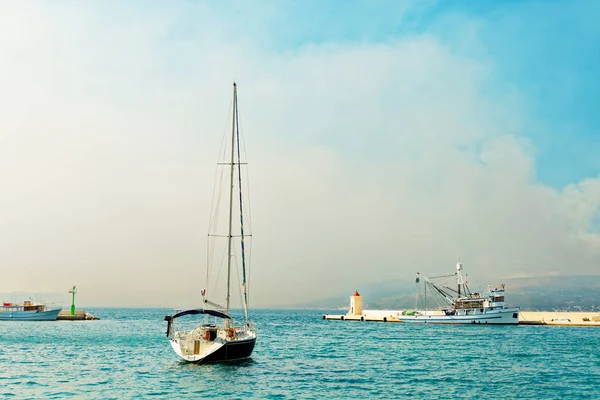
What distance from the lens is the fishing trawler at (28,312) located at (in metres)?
127

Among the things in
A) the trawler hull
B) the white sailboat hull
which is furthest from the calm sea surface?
the trawler hull

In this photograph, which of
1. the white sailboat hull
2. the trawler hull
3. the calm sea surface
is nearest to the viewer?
the calm sea surface

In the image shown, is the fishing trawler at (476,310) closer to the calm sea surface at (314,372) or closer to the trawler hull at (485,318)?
the trawler hull at (485,318)

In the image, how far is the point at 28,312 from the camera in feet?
417

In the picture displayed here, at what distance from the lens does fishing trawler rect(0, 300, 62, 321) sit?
127 meters

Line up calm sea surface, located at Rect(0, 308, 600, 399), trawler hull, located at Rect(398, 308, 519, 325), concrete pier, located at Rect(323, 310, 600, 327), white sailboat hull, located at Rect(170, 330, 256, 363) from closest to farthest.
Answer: calm sea surface, located at Rect(0, 308, 600, 399), white sailboat hull, located at Rect(170, 330, 256, 363), trawler hull, located at Rect(398, 308, 519, 325), concrete pier, located at Rect(323, 310, 600, 327)

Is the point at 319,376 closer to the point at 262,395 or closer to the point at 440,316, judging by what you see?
the point at 262,395

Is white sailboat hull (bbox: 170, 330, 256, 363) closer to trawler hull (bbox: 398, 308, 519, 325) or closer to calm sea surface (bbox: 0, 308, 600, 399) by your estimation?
calm sea surface (bbox: 0, 308, 600, 399)

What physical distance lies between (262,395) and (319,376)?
8.00 metres

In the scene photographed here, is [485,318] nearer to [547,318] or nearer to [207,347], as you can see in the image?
[547,318]

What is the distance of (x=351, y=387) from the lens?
118ft

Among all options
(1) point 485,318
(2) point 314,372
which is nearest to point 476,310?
(1) point 485,318

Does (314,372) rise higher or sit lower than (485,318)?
higher

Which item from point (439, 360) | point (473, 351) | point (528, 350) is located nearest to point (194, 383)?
point (439, 360)
